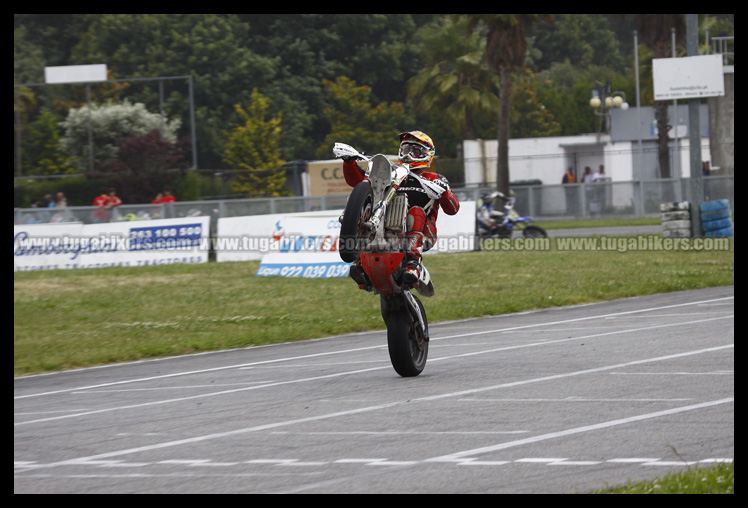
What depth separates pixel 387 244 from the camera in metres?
9.19

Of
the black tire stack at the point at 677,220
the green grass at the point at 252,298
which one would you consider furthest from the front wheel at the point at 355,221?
the black tire stack at the point at 677,220

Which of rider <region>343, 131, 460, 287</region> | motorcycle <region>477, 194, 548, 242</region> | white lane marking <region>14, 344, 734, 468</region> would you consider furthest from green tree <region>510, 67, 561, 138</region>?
white lane marking <region>14, 344, 734, 468</region>

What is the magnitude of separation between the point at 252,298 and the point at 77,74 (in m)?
27.3

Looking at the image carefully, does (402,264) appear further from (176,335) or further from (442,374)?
(176,335)

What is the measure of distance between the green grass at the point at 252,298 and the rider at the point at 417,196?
14.3ft

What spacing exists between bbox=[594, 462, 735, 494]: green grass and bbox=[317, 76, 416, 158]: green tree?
175ft

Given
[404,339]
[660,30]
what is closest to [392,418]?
[404,339]

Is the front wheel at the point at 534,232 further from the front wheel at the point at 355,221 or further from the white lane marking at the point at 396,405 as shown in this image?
the front wheel at the point at 355,221

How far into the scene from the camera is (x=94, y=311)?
1684 cm

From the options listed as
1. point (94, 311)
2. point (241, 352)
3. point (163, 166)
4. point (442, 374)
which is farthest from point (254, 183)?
point (442, 374)

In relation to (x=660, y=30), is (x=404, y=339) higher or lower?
lower

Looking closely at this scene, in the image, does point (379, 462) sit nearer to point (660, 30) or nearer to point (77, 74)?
point (660, 30)

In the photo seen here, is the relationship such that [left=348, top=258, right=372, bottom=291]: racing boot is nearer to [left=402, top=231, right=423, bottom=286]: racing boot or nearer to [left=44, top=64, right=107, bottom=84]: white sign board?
[left=402, top=231, right=423, bottom=286]: racing boot
